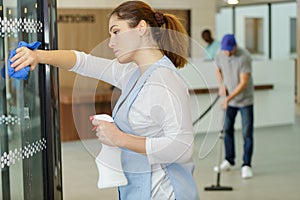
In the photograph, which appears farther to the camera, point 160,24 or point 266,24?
point 266,24

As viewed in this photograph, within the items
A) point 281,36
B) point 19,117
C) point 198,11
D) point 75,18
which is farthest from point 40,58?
point 281,36

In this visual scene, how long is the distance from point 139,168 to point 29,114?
3.08ft

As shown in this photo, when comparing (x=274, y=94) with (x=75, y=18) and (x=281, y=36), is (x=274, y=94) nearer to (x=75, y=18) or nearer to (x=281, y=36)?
(x=281, y=36)

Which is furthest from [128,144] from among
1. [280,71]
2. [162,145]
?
[280,71]

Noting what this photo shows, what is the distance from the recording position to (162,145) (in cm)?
189

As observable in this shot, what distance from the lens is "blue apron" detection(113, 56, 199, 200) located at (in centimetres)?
199

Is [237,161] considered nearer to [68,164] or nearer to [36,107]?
[68,164]

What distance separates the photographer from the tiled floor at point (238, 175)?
5.17m

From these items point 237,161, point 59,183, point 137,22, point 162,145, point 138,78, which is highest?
point 137,22

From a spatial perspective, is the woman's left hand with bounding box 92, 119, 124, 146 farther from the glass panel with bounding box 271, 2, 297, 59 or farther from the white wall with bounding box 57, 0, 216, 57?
the glass panel with bounding box 271, 2, 297, 59

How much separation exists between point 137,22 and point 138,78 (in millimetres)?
199

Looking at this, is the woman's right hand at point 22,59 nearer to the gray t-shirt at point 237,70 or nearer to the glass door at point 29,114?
the glass door at point 29,114

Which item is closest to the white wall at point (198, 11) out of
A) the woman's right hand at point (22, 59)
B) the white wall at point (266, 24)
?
the white wall at point (266, 24)

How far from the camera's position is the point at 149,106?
1924mm
